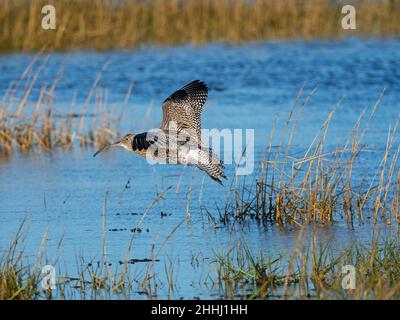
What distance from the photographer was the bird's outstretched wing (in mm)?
8312

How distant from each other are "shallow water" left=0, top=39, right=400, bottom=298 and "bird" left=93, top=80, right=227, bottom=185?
10.6 inches

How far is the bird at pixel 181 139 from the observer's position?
7871 millimetres

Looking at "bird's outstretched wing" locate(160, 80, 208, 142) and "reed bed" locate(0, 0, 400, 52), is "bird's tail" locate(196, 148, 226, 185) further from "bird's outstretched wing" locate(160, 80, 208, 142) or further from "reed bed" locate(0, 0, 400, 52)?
"reed bed" locate(0, 0, 400, 52)

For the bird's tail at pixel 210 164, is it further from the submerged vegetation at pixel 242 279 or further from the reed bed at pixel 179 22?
the reed bed at pixel 179 22

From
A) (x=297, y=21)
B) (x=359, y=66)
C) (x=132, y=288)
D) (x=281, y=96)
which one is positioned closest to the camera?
(x=132, y=288)

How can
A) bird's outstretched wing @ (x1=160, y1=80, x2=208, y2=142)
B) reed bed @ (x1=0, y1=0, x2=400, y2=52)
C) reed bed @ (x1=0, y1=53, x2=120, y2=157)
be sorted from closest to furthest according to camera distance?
bird's outstretched wing @ (x1=160, y1=80, x2=208, y2=142)
reed bed @ (x1=0, y1=53, x2=120, y2=157)
reed bed @ (x1=0, y1=0, x2=400, y2=52)

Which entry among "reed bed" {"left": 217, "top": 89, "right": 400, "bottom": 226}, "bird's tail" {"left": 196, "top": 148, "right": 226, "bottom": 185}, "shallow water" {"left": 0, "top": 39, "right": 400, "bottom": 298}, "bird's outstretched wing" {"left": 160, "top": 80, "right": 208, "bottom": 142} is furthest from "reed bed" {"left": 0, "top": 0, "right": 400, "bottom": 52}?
"reed bed" {"left": 217, "top": 89, "right": 400, "bottom": 226}

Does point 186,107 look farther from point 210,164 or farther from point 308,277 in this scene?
point 308,277

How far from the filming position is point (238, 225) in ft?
26.1

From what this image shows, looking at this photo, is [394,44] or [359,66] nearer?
[359,66]

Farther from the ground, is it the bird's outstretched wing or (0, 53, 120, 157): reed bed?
the bird's outstretched wing

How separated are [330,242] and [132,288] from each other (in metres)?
1.81
